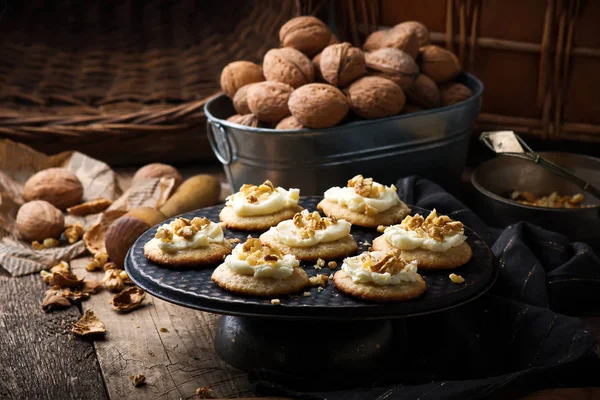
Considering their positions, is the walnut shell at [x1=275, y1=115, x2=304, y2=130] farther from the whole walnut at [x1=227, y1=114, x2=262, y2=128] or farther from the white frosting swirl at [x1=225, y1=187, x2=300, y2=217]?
the white frosting swirl at [x1=225, y1=187, x2=300, y2=217]

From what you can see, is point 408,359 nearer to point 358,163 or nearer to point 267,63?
point 358,163

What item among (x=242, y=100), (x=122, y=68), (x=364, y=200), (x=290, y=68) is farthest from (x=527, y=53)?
(x=122, y=68)

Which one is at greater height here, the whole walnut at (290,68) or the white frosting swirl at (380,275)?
the whole walnut at (290,68)

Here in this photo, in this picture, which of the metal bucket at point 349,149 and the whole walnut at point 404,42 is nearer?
the metal bucket at point 349,149

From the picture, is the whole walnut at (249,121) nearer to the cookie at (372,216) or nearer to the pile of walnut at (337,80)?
the pile of walnut at (337,80)

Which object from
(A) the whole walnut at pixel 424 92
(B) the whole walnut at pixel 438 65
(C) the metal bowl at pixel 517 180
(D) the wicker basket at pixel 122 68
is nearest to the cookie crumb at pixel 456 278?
(C) the metal bowl at pixel 517 180

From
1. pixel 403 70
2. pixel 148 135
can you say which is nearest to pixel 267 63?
pixel 403 70

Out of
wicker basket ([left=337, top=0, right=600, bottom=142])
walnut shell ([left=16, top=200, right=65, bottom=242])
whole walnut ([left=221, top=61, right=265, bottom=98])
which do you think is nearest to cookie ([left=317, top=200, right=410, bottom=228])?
whole walnut ([left=221, top=61, right=265, bottom=98])
